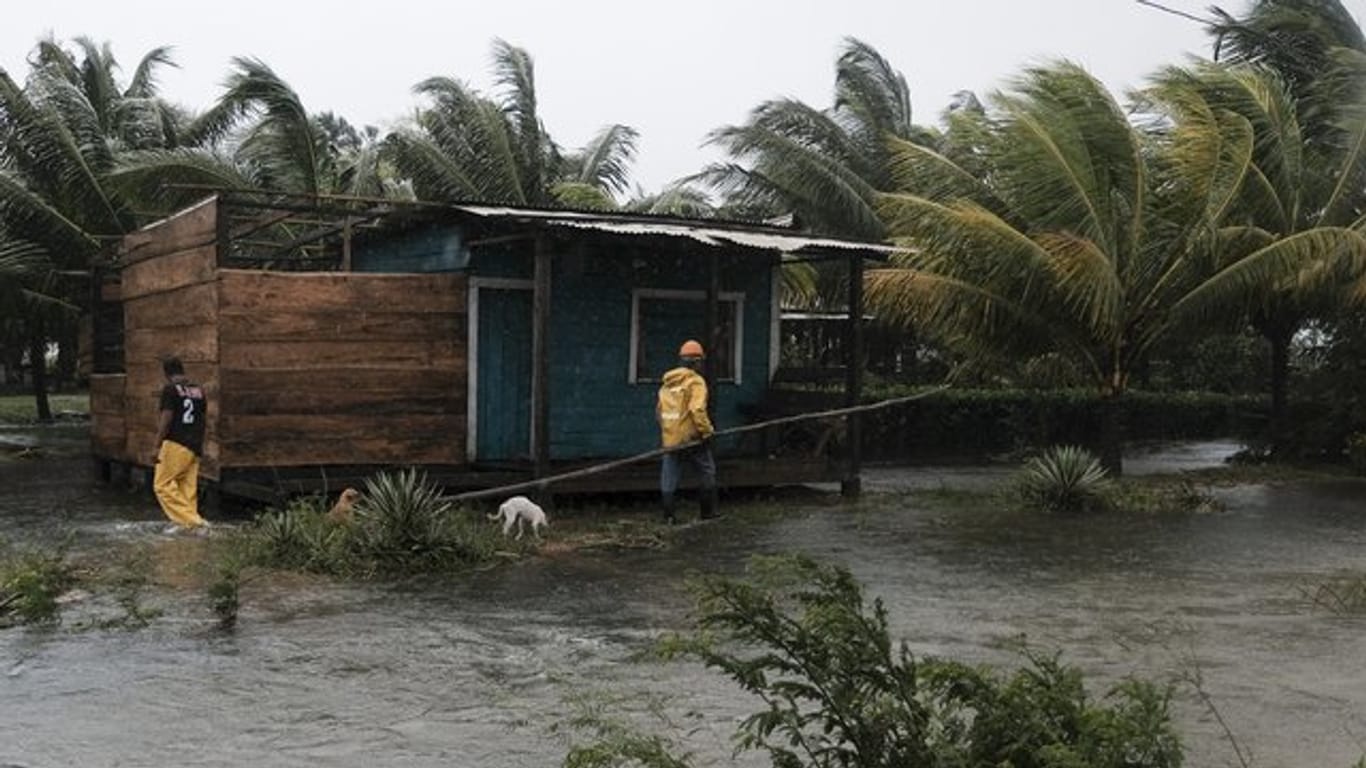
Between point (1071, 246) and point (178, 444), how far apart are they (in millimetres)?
9669

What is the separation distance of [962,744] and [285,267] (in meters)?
16.2

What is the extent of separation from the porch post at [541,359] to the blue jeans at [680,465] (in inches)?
47.0

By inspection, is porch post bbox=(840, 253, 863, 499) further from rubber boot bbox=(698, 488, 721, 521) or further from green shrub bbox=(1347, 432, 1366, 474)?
green shrub bbox=(1347, 432, 1366, 474)

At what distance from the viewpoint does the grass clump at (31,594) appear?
25.2 ft

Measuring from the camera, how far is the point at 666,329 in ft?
47.9

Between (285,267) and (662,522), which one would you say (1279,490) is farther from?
(285,267)

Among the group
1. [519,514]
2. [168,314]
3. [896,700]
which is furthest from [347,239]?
[896,700]

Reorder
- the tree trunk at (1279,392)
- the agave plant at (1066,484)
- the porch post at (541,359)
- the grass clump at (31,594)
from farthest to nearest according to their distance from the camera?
the tree trunk at (1279,392) < the agave plant at (1066,484) < the porch post at (541,359) < the grass clump at (31,594)

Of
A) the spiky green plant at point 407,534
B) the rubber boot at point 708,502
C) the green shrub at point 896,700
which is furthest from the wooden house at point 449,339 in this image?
the green shrub at point 896,700

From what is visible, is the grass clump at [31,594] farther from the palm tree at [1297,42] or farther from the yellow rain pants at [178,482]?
the palm tree at [1297,42]

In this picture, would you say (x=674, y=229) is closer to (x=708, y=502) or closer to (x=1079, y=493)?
(x=708, y=502)

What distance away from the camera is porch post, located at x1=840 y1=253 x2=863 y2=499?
572 inches

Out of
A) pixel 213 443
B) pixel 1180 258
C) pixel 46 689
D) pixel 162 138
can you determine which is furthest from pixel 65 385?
pixel 46 689

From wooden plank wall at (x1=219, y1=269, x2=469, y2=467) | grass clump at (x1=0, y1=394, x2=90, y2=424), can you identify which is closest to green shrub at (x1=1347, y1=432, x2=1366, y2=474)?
wooden plank wall at (x1=219, y1=269, x2=469, y2=467)
